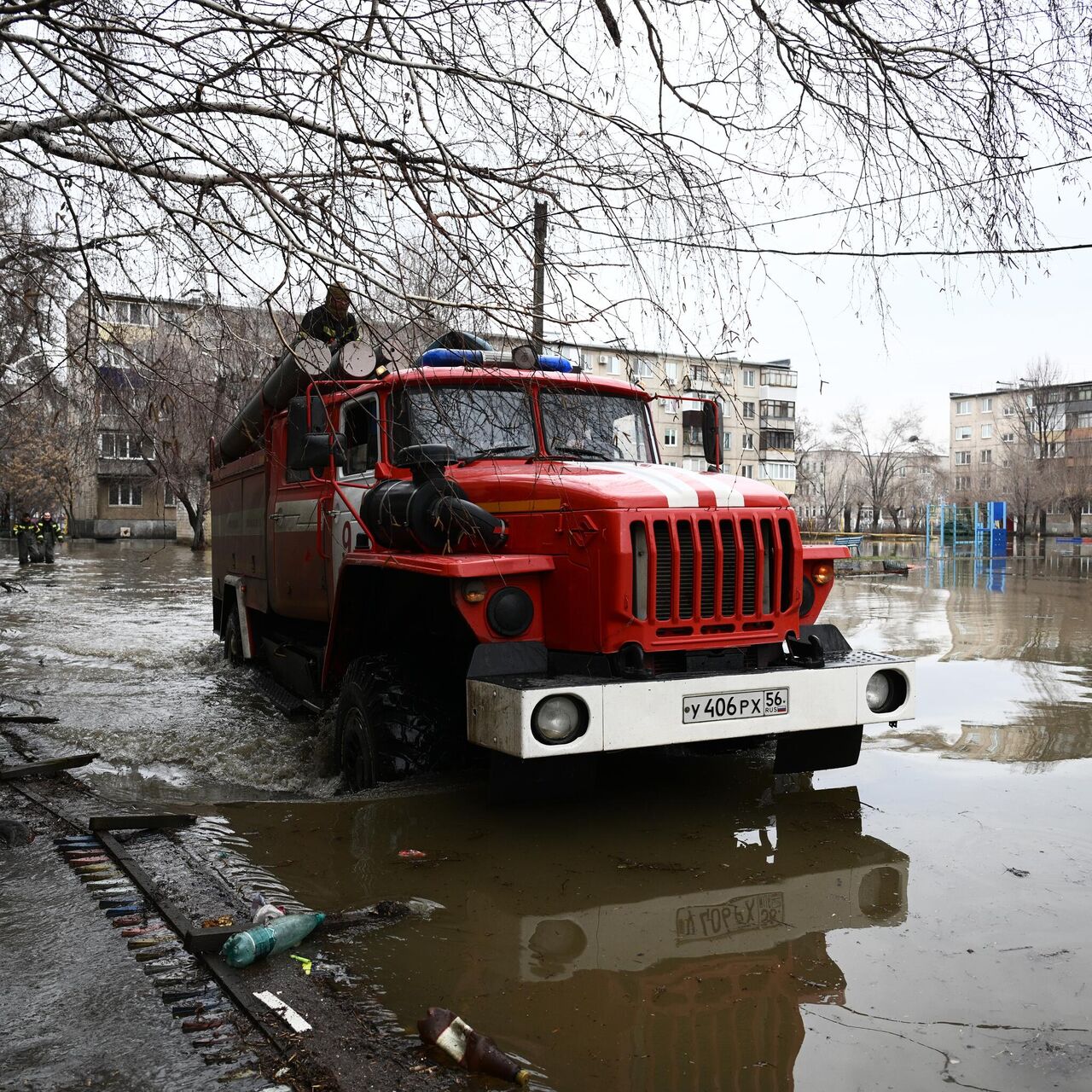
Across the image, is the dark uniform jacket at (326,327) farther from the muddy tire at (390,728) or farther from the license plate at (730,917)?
the license plate at (730,917)

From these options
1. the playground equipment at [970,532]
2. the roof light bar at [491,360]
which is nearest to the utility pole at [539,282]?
the roof light bar at [491,360]

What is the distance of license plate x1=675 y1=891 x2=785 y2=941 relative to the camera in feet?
12.8

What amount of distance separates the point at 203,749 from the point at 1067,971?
17.4 ft

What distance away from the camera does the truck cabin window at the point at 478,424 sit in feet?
19.0

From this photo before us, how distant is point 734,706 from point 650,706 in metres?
0.44

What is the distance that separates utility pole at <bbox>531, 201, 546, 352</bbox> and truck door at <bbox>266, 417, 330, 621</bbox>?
10.2ft

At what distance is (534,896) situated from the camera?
4.23m

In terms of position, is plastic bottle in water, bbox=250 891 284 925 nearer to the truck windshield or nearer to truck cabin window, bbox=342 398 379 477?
the truck windshield

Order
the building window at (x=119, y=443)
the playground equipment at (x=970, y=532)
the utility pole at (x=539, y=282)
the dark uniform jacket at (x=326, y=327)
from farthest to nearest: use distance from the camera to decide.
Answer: the playground equipment at (x=970, y=532) < the building window at (x=119, y=443) < the dark uniform jacket at (x=326, y=327) < the utility pole at (x=539, y=282)

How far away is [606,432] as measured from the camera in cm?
625


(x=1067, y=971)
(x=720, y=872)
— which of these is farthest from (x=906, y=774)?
(x=1067, y=971)

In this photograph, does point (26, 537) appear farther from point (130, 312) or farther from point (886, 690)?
point (886, 690)

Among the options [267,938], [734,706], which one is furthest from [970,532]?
[267,938]

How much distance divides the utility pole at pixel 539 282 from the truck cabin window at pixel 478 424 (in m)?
1.78
